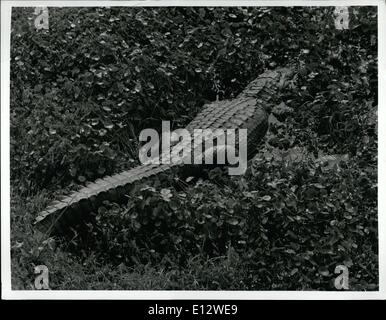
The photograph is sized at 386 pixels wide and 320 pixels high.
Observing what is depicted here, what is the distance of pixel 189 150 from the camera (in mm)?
4414

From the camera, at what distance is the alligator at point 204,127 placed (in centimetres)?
434

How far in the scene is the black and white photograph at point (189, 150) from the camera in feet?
14.3

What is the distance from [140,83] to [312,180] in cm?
125

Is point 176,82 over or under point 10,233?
over

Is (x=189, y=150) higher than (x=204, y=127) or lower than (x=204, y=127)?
lower

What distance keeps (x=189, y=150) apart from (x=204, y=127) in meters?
0.18

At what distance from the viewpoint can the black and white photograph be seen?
4344 millimetres

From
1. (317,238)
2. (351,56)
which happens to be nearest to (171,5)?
(351,56)

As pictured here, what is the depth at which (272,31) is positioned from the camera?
14.5ft

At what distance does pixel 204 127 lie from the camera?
175 inches

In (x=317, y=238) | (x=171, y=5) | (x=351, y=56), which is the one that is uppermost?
(x=171, y=5)

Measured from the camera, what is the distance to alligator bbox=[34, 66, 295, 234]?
171 inches

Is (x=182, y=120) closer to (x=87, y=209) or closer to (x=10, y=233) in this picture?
(x=87, y=209)

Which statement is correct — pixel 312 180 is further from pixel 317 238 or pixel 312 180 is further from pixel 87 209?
pixel 87 209
